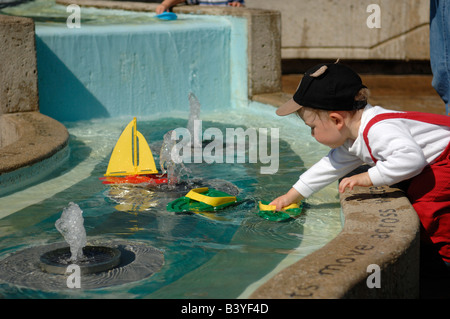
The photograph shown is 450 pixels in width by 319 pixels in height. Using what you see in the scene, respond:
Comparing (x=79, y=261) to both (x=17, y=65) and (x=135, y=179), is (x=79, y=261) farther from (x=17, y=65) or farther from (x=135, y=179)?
(x=17, y=65)

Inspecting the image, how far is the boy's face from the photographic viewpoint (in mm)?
3340

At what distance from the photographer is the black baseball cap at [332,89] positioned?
3.24m

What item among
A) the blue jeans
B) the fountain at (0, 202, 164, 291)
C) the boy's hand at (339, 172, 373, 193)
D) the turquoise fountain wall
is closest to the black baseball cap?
the boy's hand at (339, 172, 373, 193)

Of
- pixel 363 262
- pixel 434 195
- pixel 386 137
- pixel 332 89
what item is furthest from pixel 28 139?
pixel 363 262

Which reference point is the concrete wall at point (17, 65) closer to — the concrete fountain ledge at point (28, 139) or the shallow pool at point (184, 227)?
the concrete fountain ledge at point (28, 139)

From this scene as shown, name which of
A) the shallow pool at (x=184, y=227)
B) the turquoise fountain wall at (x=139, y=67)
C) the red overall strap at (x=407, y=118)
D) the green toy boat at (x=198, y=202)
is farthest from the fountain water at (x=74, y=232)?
the turquoise fountain wall at (x=139, y=67)

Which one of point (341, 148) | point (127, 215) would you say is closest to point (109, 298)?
point (127, 215)

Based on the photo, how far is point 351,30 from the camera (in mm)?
11328

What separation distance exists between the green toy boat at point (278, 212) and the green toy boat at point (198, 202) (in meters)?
0.23

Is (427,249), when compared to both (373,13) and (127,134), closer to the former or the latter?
(127,134)

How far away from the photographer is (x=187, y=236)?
3.52 m

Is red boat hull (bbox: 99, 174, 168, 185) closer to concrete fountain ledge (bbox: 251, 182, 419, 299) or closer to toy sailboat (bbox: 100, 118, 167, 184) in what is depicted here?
toy sailboat (bbox: 100, 118, 167, 184)

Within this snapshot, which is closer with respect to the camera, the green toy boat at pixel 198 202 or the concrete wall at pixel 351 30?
the green toy boat at pixel 198 202

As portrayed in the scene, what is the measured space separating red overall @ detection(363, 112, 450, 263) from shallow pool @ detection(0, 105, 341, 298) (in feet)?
1.59
